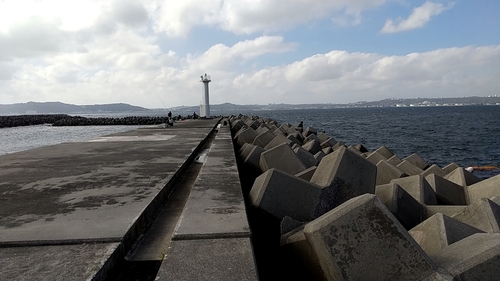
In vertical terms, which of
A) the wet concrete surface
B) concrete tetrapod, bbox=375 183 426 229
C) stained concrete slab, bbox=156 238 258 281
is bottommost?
concrete tetrapod, bbox=375 183 426 229

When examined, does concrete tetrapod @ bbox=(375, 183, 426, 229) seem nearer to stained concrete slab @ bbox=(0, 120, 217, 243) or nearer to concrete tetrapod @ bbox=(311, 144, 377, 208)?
concrete tetrapod @ bbox=(311, 144, 377, 208)

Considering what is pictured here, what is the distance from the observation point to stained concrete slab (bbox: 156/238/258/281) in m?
1.79

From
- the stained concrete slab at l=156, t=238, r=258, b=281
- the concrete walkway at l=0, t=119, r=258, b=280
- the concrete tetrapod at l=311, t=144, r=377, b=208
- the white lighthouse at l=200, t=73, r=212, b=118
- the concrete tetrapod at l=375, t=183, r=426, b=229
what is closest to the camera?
the stained concrete slab at l=156, t=238, r=258, b=281

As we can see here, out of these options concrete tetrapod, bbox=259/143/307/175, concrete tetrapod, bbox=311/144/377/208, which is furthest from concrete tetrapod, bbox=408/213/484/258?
concrete tetrapod, bbox=259/143/307/175

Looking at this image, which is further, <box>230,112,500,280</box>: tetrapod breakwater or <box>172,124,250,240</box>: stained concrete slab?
<box>172,124,250,240</box>: stained concrete slab

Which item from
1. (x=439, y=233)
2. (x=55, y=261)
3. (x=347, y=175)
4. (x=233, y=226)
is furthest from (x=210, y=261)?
(x=347, y=175)

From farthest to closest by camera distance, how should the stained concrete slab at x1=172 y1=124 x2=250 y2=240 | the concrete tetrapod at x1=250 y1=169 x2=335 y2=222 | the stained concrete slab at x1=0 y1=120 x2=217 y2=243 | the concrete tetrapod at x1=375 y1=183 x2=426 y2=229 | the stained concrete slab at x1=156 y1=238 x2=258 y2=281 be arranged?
1. the concrete tetrapod at x1=375 y1=183 x2=426 y2=229
2. the concrete tetrapod at x1=250 y1=169 x2=335 y2=222
3. the stained concrete slab at x1=0 y1=120 x2=217 y2=243
4. the stained concrete slab at x1=172 y1=124 x2=250 y2=240
5. the stained concrete slab at x1=156 y1=238 x2=258 y2=281

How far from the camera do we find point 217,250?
6.81 ft

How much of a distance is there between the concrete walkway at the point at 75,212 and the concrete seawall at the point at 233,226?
1cm

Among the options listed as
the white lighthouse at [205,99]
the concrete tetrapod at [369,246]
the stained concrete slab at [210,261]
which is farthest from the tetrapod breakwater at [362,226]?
the white lighthouse at [205,99]

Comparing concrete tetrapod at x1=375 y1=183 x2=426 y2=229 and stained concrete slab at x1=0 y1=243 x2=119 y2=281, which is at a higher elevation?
stained concrete slab at x1=0 y1=243 x2=119 y2=281

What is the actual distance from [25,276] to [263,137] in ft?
20.7

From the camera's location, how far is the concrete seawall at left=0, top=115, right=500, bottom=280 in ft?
6.54

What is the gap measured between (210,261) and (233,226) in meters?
0.46
